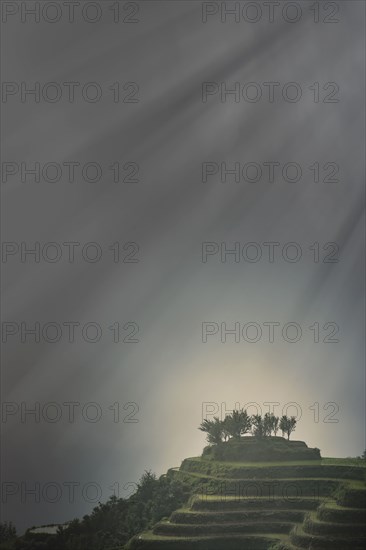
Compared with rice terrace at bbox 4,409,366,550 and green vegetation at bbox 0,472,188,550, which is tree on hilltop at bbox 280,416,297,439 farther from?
green vegetation at bbox 0,472,188,550

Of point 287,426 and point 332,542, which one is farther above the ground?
point 287,426

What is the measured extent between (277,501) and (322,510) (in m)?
1.45

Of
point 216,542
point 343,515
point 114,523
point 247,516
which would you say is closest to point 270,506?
point 247,516

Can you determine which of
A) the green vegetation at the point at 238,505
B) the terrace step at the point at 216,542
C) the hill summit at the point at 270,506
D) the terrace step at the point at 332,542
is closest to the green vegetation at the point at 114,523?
the green vegetation at the point at 238,505

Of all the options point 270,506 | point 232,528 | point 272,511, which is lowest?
point 232,528

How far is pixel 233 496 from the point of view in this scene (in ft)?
67.4

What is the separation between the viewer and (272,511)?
778 inches

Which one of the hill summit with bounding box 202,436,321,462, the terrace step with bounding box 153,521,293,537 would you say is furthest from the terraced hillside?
the hill summit with bounding box 202,436,321,462

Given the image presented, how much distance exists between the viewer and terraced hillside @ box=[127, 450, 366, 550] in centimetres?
1855

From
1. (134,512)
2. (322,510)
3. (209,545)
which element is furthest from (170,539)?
(322,510)

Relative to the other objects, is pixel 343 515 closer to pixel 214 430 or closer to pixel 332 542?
pixel 332 542

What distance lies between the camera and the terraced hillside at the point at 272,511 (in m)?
18.5

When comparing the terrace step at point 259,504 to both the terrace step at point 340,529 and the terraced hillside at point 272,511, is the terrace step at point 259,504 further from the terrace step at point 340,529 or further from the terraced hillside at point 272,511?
the terrace step at point 340,529

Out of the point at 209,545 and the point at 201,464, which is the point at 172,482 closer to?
the point at 201,464
